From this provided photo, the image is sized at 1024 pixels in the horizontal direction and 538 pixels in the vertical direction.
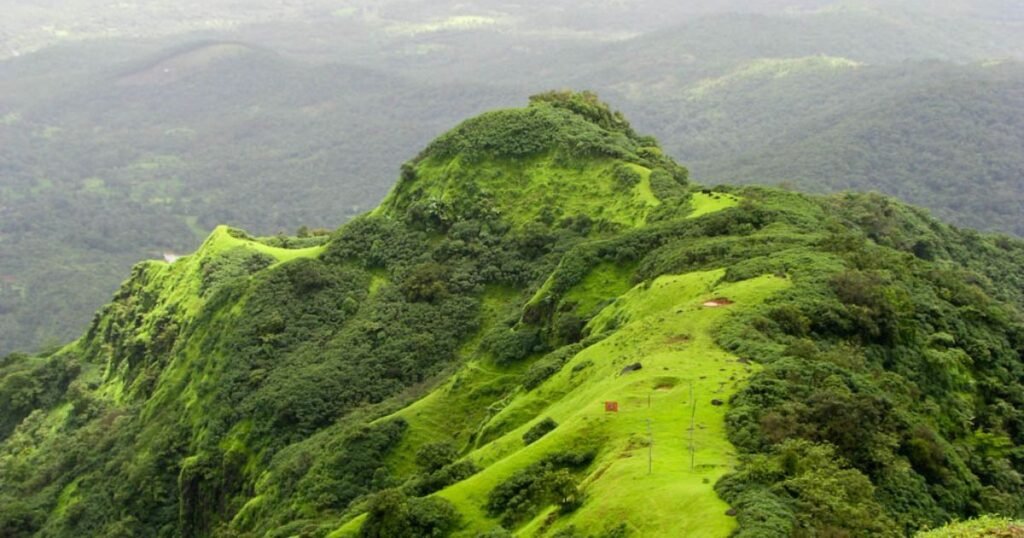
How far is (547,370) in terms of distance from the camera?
55.8m

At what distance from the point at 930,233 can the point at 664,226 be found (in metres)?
30.8

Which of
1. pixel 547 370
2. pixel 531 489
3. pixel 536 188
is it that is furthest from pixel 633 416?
pixel 536 188

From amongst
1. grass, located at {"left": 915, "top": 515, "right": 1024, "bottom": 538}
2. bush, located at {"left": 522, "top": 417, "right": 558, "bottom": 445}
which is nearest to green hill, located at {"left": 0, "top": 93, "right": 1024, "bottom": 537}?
bush, located at {"left": 522, "top": 417, "right": 558, "bottom": 445}

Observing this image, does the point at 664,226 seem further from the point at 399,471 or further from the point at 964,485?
the point at 964,485

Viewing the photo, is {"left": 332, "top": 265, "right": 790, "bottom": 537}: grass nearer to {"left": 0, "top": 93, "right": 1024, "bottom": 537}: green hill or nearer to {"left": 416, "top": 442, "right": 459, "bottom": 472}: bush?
{"left": 0, "top": 93, "right": 1024, "bottom": 537}: green hill

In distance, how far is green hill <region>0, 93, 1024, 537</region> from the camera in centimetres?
3925

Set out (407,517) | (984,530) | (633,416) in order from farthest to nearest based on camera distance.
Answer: (407,517)
(633,416)
(984,530)

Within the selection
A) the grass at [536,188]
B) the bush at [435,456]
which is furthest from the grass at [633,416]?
the grass at [536,188]

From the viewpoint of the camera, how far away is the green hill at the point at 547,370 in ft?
129

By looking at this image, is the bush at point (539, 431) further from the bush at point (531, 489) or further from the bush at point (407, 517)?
the bush at point (407, 517)

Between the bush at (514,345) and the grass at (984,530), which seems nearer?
the grass at (984,530)

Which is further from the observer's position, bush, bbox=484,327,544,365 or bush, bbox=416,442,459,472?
bush, bbox=484,327,544,365

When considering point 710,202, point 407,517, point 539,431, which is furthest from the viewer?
point 710,202

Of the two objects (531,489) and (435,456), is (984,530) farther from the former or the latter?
(435,456)
